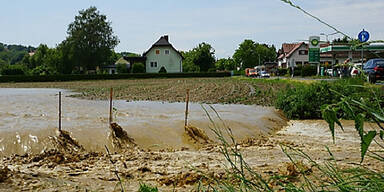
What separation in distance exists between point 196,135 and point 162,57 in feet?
221

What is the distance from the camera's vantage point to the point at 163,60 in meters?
76.8

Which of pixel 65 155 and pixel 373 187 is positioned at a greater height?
pixel 373 187

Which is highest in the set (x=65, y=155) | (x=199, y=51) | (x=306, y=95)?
(x=199, y=51)

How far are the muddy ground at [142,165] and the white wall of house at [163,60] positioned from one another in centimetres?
6709

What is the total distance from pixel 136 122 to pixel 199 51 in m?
70.2

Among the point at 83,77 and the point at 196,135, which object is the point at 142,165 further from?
the point at 83,77

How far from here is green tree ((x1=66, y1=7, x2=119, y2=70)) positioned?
235 ft

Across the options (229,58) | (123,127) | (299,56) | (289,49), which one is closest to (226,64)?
(229,58)

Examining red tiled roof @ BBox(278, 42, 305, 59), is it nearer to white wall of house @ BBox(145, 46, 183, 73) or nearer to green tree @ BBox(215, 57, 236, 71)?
green tree @ BBox(215, 57, 236, 71)

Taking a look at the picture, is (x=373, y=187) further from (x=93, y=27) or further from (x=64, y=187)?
(x=93, y=27)

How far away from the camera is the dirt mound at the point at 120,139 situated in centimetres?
888

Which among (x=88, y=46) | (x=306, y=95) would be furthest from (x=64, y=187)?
(x=88, y=46)

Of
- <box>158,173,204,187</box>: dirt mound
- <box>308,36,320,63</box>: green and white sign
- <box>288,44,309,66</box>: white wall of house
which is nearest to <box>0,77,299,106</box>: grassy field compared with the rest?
<box>308,36,320,63</box>: green and white sign

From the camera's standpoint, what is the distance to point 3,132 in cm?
895
